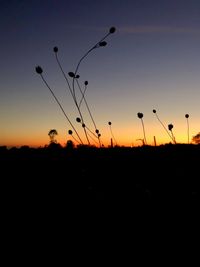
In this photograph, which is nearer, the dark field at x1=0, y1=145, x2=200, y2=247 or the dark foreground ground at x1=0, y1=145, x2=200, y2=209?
the dark field at x1=0, y1=145, x2=200, y2=247

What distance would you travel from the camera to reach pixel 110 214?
3.29 meters

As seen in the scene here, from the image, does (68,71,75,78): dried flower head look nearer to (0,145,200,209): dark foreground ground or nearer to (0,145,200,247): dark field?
(0,145,200,209): dark foreground ground

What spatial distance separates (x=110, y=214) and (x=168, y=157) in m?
2.67

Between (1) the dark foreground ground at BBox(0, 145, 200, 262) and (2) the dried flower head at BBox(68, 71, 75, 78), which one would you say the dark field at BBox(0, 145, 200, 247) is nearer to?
(1) the dark foreground ground at BBox(0, 145, 200, 262)

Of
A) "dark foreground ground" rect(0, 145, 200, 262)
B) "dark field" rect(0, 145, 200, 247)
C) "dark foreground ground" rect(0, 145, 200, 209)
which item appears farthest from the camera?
"dark foreground ground" rect(0, 145, 200, 209)

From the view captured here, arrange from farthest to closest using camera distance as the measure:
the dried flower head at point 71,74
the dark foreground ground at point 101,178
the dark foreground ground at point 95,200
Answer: the dried flower head at point 71,74 < the dark foreground ground at point 101,178 < the dark foreground ground at point 95,200

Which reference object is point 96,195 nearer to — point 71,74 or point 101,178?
point 101,178

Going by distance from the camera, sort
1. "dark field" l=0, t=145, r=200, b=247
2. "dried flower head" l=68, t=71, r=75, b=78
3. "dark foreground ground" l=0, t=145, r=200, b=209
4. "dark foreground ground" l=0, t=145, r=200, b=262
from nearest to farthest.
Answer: "dark foreground ground" l=0, t=145, r=200, b=262 < "dark field" l=0, t=145, r=200, b=247 < "dark foreground ground" l=0, t=145, r=200, b=209 < "dried flower head" l=68, t=71, r=75, b=78

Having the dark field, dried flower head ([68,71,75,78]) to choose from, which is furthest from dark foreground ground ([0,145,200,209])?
dried flower head ([68,71,75,78])

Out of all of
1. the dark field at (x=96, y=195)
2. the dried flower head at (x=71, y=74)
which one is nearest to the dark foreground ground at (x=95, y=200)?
the dark field at (x=96, y=195)

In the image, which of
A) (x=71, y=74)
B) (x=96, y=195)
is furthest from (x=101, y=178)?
(x=71, y=74)

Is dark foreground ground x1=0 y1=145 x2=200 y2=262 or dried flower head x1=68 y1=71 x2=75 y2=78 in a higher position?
dried flower head x1=68 y1=71 x2=75 y2=78

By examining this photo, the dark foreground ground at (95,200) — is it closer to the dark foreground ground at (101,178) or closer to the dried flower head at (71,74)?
the dark foreground ground at (101,178)

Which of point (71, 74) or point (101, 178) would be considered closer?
point (101, 178)
